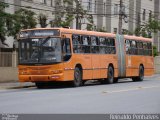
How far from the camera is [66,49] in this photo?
25891mm

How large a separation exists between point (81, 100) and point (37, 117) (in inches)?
196

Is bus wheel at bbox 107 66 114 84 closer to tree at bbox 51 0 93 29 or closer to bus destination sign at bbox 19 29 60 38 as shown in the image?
bus destination sign at bbox 19 29 60 38

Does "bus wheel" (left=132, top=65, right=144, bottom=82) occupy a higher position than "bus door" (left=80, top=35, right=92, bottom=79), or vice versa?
"bus door" (left=80, top=35, right=92, bottom=79)

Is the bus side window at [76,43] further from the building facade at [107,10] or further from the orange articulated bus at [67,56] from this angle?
the building facade at [107,10]

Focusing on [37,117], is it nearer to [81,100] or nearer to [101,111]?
[101,111]

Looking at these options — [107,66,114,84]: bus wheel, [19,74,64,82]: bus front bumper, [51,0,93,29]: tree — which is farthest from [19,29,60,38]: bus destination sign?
[51,0,93,29]: tree

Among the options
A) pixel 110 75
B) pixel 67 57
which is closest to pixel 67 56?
pixel 67 57

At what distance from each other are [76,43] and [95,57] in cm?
261

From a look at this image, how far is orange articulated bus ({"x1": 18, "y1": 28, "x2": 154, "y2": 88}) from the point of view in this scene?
998 inches

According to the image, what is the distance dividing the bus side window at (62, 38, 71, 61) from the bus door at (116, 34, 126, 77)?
705 centimetres

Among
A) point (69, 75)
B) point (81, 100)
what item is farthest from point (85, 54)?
point (81, 100)

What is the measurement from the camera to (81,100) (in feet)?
59.1

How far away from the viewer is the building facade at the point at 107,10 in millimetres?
43247

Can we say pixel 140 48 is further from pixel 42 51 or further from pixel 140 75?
pixel 42 51
